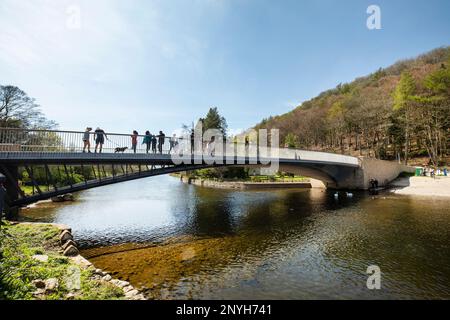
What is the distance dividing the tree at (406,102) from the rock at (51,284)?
50079 millimetres

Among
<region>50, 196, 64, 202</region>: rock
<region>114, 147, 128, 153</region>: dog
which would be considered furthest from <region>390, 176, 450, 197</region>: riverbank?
<region>50, 196, 64, 202</region>: rock

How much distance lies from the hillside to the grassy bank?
49.0m

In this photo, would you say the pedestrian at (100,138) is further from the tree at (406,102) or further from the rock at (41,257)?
the tree at (406,102)

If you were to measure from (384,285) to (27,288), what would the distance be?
31.3 ft

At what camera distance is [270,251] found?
33.7ft

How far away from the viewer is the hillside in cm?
3941

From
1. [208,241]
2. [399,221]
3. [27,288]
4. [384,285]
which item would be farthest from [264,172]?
[27,288]

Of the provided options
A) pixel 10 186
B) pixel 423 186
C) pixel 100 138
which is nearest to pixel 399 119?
pixel 423 186

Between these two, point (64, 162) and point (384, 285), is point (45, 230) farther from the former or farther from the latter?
point (384, 285)

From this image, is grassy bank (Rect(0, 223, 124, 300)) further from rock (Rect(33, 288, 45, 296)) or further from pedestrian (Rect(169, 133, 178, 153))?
pedestrian (Rect(169, 133, 178, 153))

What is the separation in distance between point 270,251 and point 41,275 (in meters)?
7.93

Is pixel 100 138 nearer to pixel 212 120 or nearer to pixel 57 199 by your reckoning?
pixel 57 199

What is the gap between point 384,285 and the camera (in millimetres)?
7258

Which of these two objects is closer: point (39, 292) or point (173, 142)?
point (39, 292)
